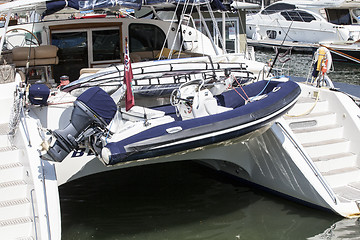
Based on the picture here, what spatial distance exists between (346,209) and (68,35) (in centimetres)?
548

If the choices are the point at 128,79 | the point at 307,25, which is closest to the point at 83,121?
the point at 128,79

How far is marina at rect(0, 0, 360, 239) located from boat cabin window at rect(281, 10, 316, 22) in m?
19.1

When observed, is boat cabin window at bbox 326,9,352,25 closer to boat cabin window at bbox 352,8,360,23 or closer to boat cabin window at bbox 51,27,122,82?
boat cabin window at bbox 352,8,360,23

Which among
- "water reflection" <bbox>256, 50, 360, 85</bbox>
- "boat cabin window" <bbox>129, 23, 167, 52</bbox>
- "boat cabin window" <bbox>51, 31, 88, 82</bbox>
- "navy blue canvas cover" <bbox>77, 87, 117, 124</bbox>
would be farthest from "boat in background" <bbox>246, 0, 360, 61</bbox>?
"navy blue canvas cover" <bbox>77, 87, 117, 124</bbox>

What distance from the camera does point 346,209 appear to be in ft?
20.0

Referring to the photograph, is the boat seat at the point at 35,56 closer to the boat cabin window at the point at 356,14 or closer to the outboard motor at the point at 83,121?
the outboard motor at the point at 83,121

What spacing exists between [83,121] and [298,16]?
24050 millimetres

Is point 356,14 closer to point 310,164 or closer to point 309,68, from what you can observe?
point 309,68

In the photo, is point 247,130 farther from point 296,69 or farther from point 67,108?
point 296,69

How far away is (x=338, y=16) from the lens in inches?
1081

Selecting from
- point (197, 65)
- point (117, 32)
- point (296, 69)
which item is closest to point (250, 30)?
point (296, 69)

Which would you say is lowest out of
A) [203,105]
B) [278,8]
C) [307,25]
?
[307,25]

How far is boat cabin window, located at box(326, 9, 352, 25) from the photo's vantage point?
89.7ft

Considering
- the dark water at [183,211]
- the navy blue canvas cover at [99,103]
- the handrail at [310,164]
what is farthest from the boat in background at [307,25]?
the navy blue canvas cover at [99,103]
